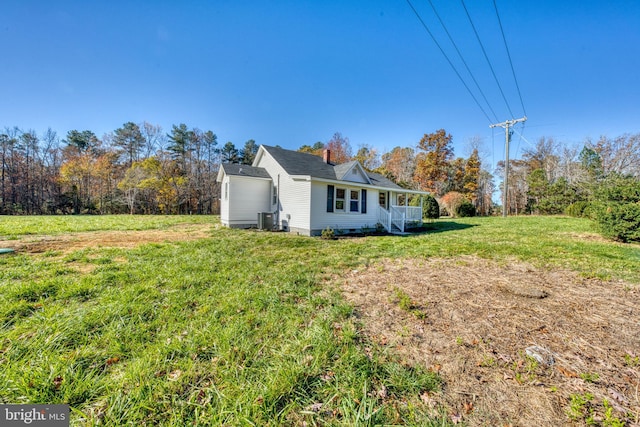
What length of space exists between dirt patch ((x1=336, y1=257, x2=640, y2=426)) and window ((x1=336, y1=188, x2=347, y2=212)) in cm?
737

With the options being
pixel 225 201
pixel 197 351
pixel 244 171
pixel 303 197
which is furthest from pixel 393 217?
pixel 197 351

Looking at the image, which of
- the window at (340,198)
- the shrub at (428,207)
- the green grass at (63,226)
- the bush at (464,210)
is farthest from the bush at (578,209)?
the green grass at (63,226)

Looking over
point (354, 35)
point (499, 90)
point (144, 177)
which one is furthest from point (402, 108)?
point (144, 177)

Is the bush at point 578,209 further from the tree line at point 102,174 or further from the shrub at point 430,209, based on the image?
the tree line at point 102,174

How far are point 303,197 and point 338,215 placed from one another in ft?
6.87

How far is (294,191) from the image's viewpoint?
11742 mm

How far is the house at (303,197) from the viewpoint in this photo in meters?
11.2

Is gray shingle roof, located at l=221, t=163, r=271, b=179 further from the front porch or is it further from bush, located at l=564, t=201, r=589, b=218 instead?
bush, located at l=564, t=201, r=589, b=218

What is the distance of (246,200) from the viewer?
13.2 meters

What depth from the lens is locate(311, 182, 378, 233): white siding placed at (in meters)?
11.0

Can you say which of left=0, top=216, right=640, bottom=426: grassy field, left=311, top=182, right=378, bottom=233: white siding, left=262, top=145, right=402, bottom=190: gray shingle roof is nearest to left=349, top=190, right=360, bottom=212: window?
left=311, top=182, right=378, bottom=233: white siding

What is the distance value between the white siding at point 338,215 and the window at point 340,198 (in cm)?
26

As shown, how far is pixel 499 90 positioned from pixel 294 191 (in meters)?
13.3

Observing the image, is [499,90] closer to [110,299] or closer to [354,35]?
[354,35]
